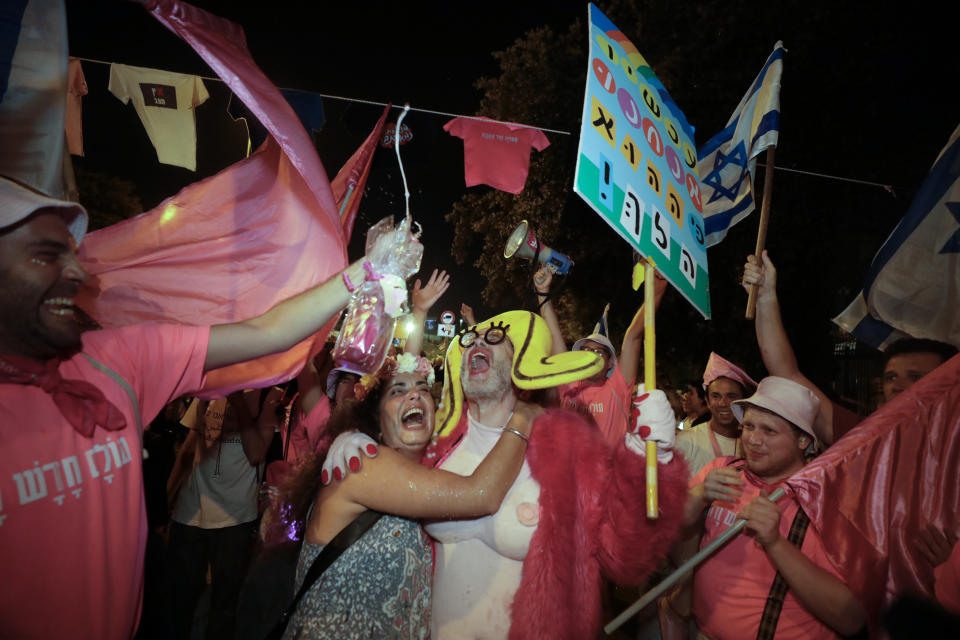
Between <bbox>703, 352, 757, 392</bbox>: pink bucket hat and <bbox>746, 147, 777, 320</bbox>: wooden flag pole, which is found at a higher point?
<bbox>746, 147, 777, 320</bbox>: wooden flag pole

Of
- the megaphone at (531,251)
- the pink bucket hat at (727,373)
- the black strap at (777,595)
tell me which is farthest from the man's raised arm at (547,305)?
the pink bucket hat at (727,373)

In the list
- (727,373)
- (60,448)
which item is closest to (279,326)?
(60,448)

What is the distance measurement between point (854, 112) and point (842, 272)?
2.79 meters

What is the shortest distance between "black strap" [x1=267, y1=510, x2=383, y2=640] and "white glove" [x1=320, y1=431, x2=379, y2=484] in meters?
0.21

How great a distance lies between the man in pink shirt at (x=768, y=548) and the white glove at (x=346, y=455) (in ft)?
5.26

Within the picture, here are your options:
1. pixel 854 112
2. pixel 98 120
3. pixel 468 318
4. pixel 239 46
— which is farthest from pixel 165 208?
pixel 854 112

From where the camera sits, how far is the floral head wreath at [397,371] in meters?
2.78

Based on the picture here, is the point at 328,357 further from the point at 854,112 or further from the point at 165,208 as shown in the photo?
the point at 854,112

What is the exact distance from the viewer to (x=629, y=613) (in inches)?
93.8

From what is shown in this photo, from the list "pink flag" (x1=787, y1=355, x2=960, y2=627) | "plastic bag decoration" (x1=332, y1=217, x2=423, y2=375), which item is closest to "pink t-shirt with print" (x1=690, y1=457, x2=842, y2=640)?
"pink flag" (x1=787, y1=355, x2=960, y2=627)

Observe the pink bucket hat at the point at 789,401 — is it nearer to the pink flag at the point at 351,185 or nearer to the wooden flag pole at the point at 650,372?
the wooden flag pole at the point at 650,372

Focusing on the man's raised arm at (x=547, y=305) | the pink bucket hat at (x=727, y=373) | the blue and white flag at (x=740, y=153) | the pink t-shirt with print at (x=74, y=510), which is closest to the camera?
the pink t-shirt with print at (x=74, y=510)

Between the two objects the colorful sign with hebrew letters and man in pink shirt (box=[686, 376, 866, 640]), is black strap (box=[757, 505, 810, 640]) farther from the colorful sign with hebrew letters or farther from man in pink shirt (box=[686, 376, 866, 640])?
the colorful sign with hebrew letters

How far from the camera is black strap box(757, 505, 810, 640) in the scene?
233 centimetres
